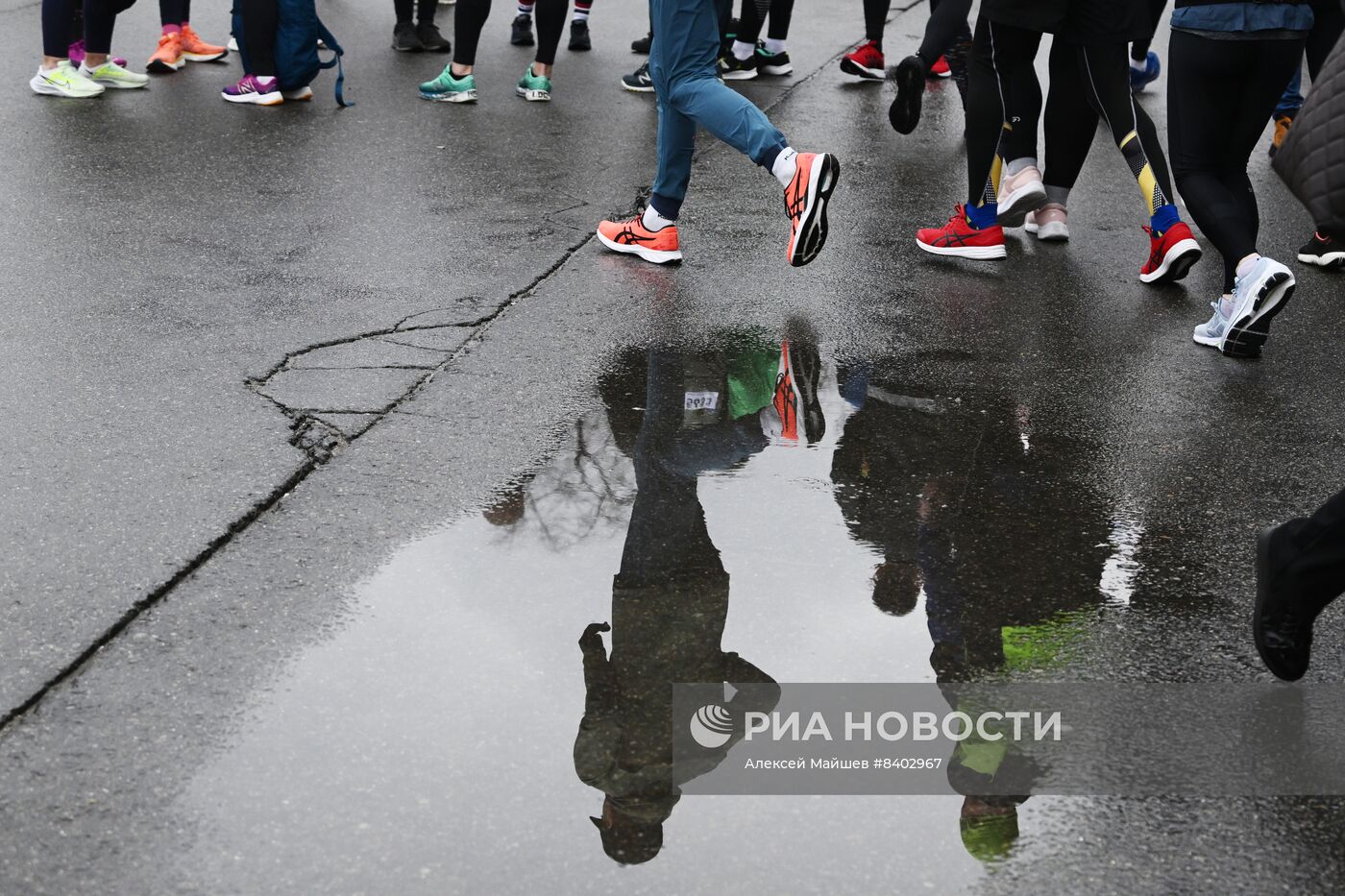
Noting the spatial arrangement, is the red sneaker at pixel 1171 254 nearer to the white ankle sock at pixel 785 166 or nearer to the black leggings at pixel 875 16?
the white ankle sock at pixel 785 166

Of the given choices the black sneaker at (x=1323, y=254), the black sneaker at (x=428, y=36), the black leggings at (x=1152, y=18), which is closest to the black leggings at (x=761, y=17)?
the black sneaker at (x=428, y=36)

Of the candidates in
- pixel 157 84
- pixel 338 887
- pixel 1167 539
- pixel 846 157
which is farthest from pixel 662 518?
pixel 157 84

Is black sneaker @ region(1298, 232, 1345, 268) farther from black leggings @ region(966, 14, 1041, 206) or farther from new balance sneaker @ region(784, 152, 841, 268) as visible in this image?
new balance sneaker @ region(784, 152, 841, 268)

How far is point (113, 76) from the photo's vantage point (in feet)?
27.7

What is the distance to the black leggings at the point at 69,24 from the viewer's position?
811 centimetres

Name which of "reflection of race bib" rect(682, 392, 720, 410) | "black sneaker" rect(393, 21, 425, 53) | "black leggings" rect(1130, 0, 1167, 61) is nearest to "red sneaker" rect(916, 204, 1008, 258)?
"reflection of race bib" rect(682, 392, 720, 410)

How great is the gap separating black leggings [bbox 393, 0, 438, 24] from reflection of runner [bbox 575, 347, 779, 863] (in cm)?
633

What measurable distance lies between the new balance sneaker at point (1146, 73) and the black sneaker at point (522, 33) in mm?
4271

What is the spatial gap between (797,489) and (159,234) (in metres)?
3.25

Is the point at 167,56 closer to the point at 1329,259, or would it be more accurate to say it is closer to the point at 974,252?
the point at 974,252

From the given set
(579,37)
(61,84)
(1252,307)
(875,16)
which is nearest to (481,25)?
(579,37)

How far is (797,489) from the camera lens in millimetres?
3889

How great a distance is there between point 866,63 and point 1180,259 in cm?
466

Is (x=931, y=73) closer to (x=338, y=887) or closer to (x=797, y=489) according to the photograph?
(x=797, y=489)
